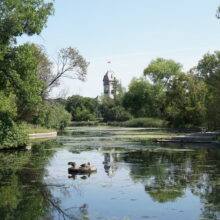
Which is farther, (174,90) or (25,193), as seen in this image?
(174,90)

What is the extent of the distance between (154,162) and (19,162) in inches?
305

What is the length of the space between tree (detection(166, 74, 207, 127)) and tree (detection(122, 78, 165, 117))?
20.0 meters

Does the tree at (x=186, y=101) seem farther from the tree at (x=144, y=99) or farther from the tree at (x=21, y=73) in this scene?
the tree at (x=21, y=73)

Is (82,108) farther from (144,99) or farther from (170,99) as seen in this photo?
(170,99)

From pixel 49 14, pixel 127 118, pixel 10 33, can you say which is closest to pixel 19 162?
pixel 10 33

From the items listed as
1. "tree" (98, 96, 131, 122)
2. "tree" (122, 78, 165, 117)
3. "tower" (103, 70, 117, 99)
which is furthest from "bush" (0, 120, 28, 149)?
"tower" (103, 70, 117, 99)

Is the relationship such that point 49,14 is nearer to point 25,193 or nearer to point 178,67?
point 25,193

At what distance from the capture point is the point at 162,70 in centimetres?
9831

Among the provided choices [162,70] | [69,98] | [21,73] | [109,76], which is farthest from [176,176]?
[109,76]

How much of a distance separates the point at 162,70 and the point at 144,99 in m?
8.64

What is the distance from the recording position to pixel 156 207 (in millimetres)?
12258

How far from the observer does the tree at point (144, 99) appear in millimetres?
97062

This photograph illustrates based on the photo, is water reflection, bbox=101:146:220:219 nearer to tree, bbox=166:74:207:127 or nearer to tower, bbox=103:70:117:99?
tree, bbox=166:74:207:127

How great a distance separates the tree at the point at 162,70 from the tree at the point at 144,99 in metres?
2.49
